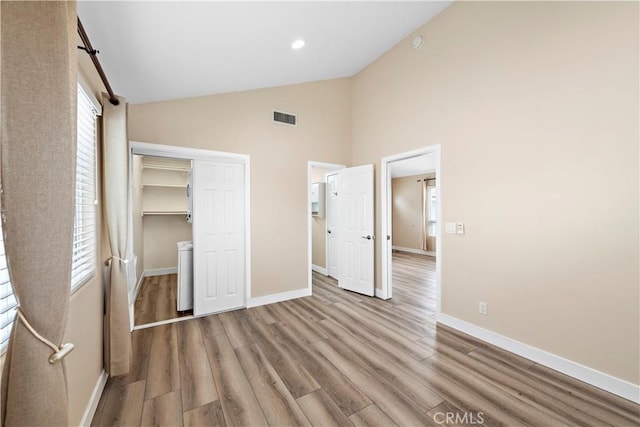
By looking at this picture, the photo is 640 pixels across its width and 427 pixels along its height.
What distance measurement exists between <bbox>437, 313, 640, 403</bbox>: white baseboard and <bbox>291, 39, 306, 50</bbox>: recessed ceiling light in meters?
3.37

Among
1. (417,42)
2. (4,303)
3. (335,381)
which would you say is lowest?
(335,381)

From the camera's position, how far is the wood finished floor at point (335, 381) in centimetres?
166

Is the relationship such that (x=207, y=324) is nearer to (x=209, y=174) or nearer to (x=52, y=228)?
(x=209, y=174)

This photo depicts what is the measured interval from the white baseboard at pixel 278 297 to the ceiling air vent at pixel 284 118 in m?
2.46

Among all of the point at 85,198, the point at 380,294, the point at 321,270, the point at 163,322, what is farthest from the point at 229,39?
the point at 321,270

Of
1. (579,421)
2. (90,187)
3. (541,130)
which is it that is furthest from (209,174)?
(579,421)

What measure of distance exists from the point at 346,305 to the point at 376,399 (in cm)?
177

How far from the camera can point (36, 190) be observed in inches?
31.4

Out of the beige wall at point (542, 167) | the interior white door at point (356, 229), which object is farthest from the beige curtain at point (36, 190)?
the interior white door at point (356, 229)

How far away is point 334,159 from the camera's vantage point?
165 inches

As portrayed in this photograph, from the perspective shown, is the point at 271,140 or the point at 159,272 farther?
the point at 159,272

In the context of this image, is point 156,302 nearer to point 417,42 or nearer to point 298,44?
point 298,44

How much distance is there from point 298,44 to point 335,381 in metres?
3.12

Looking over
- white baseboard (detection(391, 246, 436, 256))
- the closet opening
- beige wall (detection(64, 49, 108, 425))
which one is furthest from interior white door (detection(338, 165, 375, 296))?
white baseboard (detection(391, 246, 436, 256))
